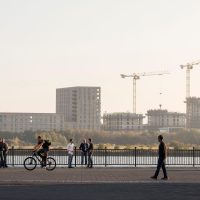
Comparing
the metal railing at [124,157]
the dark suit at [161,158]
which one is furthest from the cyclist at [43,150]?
the dark suit at [161,158]

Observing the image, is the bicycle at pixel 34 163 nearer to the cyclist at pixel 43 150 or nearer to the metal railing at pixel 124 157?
the cyclist at pixel 43 150

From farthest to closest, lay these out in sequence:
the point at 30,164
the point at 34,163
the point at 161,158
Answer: the point at 34,163, the point at 30,164, the point at 161,158

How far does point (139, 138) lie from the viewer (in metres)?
156

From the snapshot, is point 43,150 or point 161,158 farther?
point 43,150
